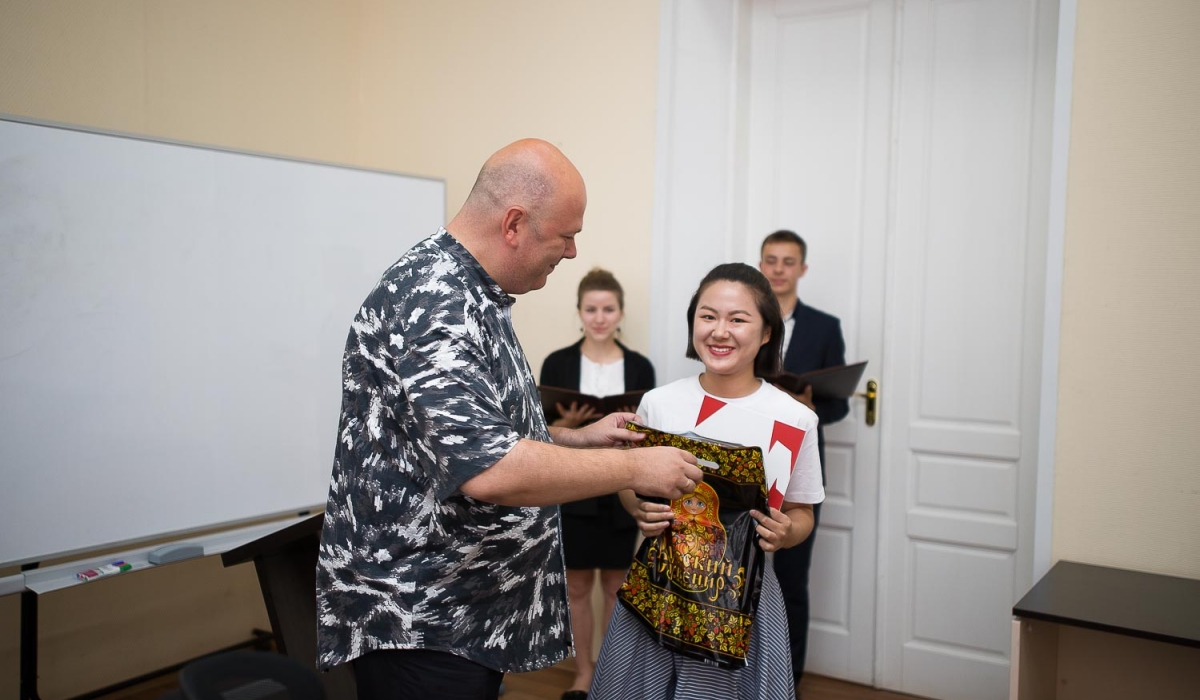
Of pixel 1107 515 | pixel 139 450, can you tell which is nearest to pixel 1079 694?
pixel 1107 515

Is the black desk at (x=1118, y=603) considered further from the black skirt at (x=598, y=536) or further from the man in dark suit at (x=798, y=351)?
the black skirt at (x=598, y=536)

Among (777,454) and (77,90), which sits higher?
(77,90)

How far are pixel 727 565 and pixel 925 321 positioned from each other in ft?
6.29

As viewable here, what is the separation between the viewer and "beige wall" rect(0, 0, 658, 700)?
3.01 metres

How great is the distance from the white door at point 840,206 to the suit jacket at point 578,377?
737 millimetres

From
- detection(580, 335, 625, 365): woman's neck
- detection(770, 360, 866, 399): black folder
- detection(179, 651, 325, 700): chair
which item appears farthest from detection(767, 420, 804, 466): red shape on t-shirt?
detection(580, 335, 625, 365): woman's neck

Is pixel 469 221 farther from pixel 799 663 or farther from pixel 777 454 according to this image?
pixel 799 663

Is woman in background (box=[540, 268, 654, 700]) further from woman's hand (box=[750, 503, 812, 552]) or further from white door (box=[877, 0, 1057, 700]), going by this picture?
woman's hand (box=[750, 503, 812, 552])

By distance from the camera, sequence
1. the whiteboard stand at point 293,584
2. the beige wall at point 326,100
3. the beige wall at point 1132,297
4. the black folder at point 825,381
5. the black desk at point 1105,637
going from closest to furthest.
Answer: the black desk at point 1105,637 < the whiteboard stand at point 293,584 < the beige wall at point 1132,297 < the black folder at point 825,381 < the beige wall at point 326,100

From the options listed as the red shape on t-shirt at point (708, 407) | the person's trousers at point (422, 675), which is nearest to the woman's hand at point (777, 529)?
the red shape on t-shirt at point (708, 407)

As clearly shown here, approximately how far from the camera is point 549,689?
3.27 m

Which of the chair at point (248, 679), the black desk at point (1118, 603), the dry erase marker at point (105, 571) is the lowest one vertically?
the dry erase marker at point (105, 571)

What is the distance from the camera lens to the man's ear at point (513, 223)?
1.45 metres

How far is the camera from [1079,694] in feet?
8.03
